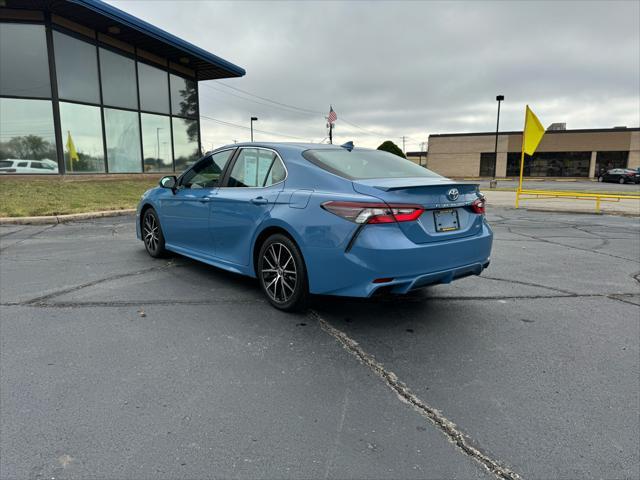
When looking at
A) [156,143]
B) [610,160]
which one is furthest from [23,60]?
[610,160]

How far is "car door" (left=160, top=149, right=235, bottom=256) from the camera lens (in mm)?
5079

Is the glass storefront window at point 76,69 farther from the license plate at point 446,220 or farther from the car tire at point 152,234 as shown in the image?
the license plate at point 446,220

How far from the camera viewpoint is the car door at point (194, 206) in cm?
508

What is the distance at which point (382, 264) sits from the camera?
3.36 m

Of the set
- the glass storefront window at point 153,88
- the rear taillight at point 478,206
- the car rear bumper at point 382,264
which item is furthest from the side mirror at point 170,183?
the glass storefront window at point 153,88

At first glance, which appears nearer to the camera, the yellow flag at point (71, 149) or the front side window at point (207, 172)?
the front side window at point (207, 172)

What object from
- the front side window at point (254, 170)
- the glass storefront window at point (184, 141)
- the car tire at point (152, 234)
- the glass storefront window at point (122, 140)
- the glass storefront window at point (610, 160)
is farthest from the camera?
the glass storefront window at point (610, 160)

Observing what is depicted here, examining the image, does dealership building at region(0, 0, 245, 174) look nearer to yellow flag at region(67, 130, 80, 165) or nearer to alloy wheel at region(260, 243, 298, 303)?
yellow flag at region(67, 130, 80, 165)

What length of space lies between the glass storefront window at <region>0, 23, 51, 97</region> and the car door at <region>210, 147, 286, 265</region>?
1393 cm

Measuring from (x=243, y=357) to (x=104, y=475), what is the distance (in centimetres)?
131

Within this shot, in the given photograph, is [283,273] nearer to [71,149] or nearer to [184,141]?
[71,149]

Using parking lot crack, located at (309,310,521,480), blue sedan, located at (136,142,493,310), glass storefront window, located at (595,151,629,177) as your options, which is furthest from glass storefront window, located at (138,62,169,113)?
glass storefront window, located at (595,151,629,177)

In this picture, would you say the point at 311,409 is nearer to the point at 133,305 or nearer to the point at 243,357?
the point at 243,357

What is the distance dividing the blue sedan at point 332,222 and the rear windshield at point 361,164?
0.01m
